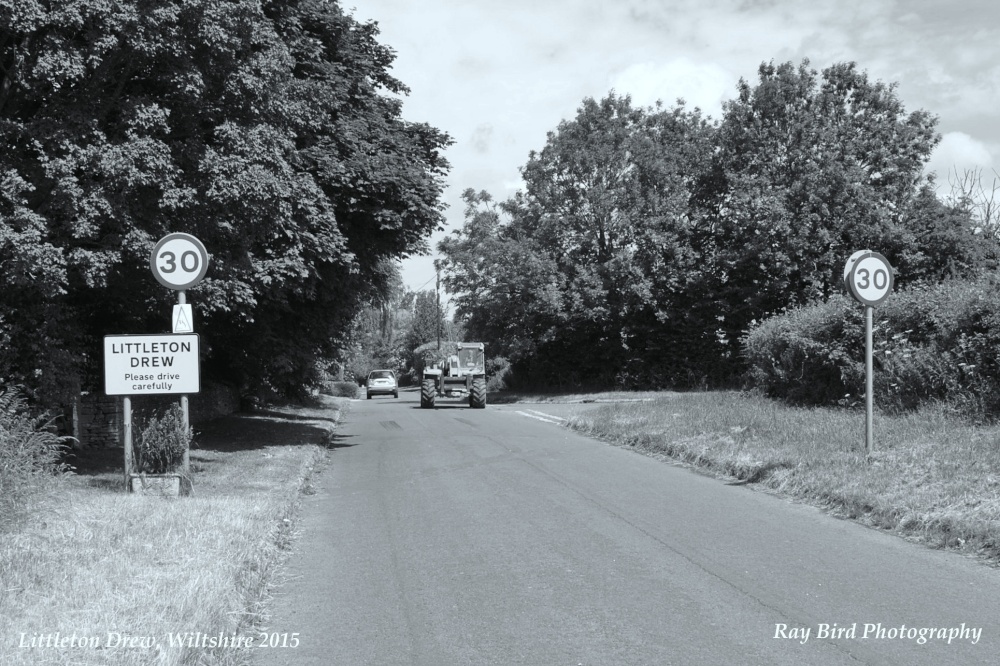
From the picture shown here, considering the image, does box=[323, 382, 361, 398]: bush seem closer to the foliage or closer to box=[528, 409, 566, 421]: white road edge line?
box=[528, 409, 566, 421]: white road edge line

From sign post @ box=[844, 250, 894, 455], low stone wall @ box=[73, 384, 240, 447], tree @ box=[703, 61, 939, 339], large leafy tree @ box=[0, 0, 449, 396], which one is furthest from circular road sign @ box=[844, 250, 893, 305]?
tree @ box=[703, 61, 939, 339]

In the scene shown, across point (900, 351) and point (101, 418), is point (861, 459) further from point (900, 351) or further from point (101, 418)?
point (101, 418)

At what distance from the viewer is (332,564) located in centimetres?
768

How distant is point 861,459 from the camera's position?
36.7 ft

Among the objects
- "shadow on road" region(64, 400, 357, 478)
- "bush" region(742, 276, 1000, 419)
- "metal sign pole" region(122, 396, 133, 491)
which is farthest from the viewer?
"bush" region(742, 276, 1000, 419)

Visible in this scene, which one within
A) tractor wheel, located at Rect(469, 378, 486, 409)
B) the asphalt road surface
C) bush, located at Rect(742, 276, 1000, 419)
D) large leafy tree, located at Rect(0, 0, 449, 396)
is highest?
large leafy tree, located at Rect(0, 0, 449, 396)

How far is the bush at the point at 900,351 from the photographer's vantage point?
13.8 meters

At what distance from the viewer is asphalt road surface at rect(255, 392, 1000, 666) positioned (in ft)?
17.6

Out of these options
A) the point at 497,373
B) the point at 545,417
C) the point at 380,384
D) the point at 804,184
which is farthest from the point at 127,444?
the point at 497,373

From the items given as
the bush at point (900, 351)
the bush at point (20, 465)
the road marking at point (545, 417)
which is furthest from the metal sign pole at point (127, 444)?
the road marking at point (545, 417)

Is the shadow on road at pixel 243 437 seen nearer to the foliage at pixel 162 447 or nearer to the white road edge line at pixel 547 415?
the foliage at pixel 162 447

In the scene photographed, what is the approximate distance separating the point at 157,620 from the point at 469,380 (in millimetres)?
28772

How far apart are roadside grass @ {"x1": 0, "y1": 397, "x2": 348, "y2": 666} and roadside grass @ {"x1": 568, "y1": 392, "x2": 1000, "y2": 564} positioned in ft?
19.7

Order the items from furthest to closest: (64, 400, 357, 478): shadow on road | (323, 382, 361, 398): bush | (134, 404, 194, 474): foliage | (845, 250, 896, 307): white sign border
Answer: (323, 382, 361, 398): bush → (64, 400, 357, 478): shadow on road → (845, 250, 896, 307): white sign border → (134, 404, 194, 474): foliage
